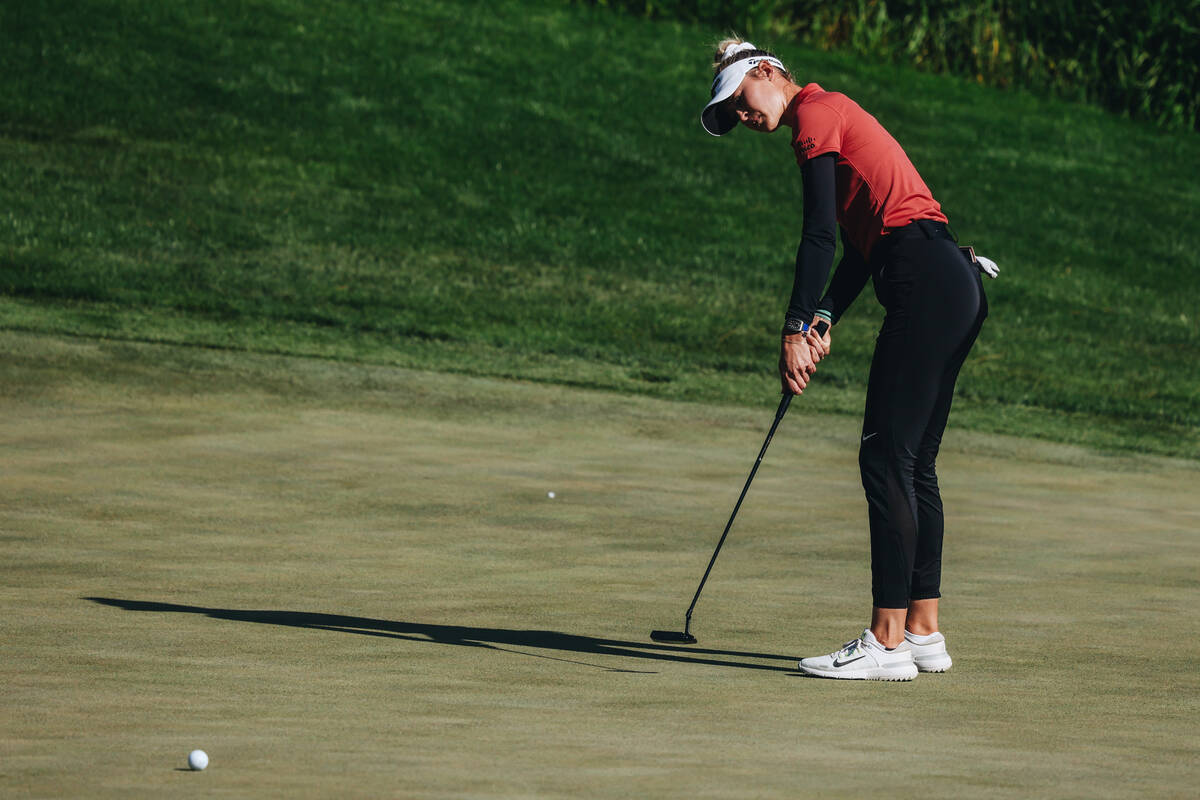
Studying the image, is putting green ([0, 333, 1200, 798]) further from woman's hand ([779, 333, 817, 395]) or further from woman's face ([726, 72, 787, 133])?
woman's face ([726, 72, 787, 133])

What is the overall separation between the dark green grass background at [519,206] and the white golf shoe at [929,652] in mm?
7285

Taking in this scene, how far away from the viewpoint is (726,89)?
653 centimetres

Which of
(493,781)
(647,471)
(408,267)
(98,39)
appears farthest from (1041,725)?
(98,39)

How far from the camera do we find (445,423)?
1202 cm

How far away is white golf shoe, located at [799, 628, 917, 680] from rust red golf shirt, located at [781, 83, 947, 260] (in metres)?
1.36

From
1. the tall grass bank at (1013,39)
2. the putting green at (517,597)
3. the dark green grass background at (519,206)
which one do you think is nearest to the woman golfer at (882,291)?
the putting green at (517,597)

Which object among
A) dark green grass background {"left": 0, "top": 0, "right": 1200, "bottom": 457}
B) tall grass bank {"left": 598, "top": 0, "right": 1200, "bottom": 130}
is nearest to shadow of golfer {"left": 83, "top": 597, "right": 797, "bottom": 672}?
dark green grass background {"left": 0, "top": 0, "right": 1200, "bottom": 457}

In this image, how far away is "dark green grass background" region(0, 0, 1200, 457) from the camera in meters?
15.5

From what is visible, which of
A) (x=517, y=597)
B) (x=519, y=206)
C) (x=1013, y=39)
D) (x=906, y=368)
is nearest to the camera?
(x=906, y=368)

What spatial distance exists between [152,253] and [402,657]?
37.2 feet

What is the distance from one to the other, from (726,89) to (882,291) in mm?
859

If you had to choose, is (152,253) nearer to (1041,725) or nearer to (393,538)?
(393,538)

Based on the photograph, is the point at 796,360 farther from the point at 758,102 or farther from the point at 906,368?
the point at 758,102

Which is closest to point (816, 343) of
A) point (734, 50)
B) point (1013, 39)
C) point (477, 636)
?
point (734, 50)
